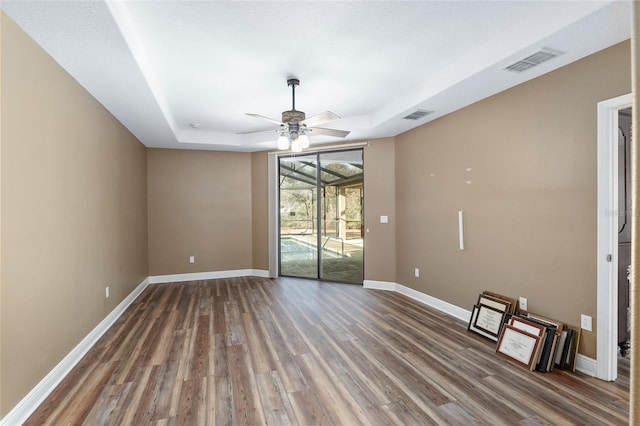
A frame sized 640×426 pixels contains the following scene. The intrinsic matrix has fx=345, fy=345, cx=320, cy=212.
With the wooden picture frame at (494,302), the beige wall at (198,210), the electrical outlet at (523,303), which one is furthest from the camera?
the beige wall at (198,210)

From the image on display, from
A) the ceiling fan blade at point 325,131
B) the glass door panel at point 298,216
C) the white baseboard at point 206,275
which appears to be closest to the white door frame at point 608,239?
the ceiling fan blade at point 325,131

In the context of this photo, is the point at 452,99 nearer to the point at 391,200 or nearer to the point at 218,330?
the point at 391,200

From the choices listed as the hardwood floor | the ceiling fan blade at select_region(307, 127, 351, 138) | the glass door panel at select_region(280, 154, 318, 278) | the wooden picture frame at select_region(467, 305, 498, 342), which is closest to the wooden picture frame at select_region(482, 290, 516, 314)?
the wooden picture frame at select_region(467, 305, 498, 342)

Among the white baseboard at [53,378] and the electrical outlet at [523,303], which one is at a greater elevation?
the electrical outlet at [523,303]

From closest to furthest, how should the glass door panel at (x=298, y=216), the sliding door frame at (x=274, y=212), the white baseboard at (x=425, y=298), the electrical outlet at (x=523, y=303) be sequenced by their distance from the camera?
1. the electrical outlet at (x=523, y=303)
2. the white baseboard at (x=425, y=298)
3. the glass door panel at (x=298, y=216)
4. the sliding door frame at (x=274, y=212)

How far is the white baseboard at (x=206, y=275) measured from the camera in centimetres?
610

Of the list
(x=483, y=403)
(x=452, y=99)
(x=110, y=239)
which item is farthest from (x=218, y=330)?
(x=452, y=99)

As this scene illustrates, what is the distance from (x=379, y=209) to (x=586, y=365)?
3251mm

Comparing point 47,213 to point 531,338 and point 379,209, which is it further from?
point 379,209

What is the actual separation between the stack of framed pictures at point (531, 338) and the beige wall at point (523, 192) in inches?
4.1

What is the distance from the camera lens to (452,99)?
3689mm

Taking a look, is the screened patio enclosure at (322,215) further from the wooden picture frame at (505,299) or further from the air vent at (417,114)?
the wooden picture frame at (505,299)

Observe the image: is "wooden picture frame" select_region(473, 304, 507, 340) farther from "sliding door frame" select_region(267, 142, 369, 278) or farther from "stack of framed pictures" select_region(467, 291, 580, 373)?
"sliding door frame" select_region(267, 142, 369, 278)

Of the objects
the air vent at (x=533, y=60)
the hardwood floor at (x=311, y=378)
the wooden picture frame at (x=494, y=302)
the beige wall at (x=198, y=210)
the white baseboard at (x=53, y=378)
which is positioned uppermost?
the air vent at (x=533, y=60)
